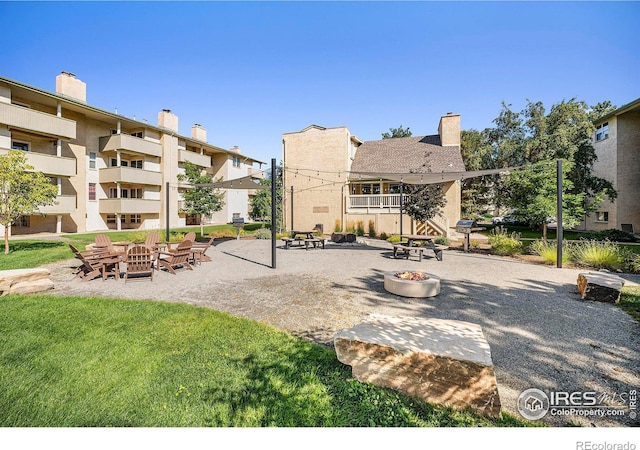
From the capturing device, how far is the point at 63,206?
2116cm

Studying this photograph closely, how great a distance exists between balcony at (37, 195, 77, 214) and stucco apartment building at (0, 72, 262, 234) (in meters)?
0.05

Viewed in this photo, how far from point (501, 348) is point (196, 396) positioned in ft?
13.7

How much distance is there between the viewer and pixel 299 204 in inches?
1017

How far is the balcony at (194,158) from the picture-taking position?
31.1 metres

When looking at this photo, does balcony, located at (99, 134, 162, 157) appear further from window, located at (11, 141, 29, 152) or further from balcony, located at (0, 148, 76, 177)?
window, located at (11, 141, 29, 152)

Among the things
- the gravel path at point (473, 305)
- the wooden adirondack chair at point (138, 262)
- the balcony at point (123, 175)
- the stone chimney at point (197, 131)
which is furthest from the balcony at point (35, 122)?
the wooden adirondack chair at point (138, 262)

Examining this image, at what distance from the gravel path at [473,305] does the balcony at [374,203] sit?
36.5ft

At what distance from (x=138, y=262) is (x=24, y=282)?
2.36m

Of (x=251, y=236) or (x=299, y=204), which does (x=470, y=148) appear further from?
(x=251, y=236)

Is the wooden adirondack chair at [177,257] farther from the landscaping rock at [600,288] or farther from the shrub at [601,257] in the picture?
the shrub at [601,257]

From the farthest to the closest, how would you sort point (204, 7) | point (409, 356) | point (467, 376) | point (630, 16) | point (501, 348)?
1. point (630, 16)
2. point (204, 7)
3. point (501, 348)
4. point (409, 356)
5. point (467, 376)

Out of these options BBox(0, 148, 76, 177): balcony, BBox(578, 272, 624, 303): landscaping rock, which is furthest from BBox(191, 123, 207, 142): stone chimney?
BBox(578, 272, 624, 303): landscaping rock

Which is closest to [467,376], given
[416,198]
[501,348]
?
[501,348]

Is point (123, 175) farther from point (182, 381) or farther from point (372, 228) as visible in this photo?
point (182, 381)
